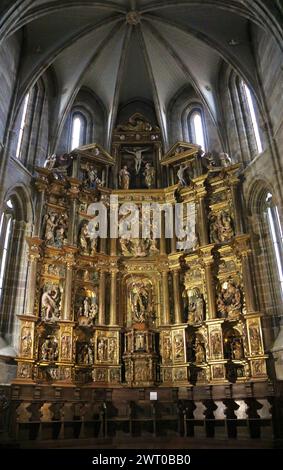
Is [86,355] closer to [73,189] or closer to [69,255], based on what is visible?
[69,255]

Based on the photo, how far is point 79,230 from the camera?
19.5 m

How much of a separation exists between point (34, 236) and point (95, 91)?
9776mm

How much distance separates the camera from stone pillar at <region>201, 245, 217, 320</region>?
17.3m

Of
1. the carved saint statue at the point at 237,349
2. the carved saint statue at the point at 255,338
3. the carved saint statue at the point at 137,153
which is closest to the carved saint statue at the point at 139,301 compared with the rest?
the carved saint statue at the point at 237,349

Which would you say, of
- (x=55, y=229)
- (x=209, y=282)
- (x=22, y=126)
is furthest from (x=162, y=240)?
(x=22, y=126)

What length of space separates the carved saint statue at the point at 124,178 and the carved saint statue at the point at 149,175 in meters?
0.89

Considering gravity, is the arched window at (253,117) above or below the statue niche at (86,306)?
above

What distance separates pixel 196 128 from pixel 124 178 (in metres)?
4.98

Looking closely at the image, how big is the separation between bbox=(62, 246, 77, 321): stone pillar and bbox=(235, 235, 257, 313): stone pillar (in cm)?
710

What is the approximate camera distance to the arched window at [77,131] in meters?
22.3

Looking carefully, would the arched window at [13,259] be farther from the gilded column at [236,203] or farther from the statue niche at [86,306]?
the gilded column at [236,203]

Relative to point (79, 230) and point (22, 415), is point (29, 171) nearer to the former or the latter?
point (79, 230)

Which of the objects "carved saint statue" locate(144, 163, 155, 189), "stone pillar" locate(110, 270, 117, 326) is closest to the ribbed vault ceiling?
"carved saint statue" locate(144, 163, 155, 189)

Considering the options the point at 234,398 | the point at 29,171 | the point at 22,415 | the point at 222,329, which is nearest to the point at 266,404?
the point at 234,398
